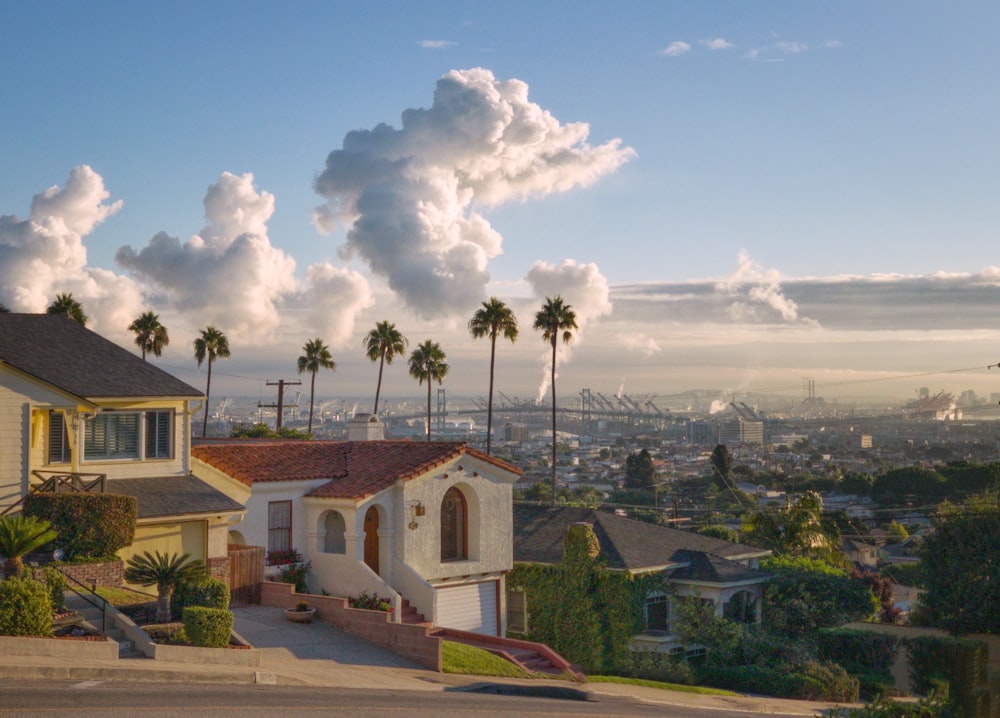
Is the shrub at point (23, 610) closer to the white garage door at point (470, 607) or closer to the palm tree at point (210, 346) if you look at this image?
the white garage door at point (470, 607)

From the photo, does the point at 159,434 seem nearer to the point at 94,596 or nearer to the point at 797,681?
the point at 94,596

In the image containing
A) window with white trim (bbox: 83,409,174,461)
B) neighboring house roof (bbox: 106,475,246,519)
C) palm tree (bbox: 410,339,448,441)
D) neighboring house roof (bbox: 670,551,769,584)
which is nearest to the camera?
neighboring house roof (bbox: 106,475,246,519)

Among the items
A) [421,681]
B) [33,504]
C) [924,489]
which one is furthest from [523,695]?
[924,489]

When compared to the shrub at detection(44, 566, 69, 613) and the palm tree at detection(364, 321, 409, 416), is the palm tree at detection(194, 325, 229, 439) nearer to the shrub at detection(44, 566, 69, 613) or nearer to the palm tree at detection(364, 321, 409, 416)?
the palm tree at detection(364, 321, 409, 416)

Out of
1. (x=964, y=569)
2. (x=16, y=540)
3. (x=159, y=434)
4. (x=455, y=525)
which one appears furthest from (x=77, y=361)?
(x=964, y=569)

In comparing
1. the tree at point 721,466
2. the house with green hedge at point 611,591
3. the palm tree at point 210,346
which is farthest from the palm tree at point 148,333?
the tree at point 721,466

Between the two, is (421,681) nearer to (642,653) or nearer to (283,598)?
(283,598)

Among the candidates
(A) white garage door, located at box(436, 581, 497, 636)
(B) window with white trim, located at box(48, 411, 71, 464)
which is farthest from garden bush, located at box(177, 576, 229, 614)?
(A) white garage door, located at box(436, 581, 497, 636)
